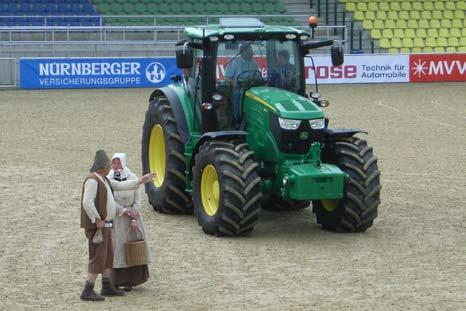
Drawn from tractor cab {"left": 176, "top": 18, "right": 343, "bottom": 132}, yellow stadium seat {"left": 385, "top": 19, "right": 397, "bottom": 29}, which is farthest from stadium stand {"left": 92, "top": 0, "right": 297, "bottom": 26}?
tractor cab {"left": 176, "top": 18, "right": 343, "bottom": 132}

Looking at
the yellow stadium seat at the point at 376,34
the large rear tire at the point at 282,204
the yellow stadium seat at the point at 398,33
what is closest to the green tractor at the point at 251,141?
the large rear tire at the point at 282,204

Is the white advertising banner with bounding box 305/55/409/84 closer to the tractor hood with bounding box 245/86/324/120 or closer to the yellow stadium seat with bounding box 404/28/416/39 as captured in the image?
the yellow stadium seat with bounding box 404/28/416/39

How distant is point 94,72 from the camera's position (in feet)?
104

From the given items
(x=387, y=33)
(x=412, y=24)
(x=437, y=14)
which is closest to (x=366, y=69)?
(x=387, y=33)

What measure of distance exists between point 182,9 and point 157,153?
22939 millimetres

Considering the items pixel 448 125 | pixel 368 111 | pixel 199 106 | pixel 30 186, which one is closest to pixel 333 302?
pixel 199 106

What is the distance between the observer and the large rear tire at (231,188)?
44.8ft

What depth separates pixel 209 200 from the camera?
1445 cm

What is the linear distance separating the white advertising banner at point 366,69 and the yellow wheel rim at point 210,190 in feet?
61.7

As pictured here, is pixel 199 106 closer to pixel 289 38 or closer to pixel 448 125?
pixel 289 38

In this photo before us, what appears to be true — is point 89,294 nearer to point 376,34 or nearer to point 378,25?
point 376,34

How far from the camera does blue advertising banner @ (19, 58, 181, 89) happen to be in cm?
3133

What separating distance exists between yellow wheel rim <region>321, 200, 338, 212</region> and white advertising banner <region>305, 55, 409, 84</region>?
18.5 metres

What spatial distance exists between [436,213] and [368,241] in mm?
2178
